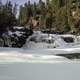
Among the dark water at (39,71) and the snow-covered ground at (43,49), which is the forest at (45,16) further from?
the dark water at (39,71)

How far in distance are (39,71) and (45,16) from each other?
62 centimetres

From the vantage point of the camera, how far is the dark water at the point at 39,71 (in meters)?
2.95

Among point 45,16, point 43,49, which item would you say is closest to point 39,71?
point 43,49

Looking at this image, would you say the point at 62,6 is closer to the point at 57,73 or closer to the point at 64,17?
the point at 64,17

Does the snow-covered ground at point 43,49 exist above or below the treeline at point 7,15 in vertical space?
below

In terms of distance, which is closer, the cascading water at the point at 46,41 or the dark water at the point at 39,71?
the dark water at the point at 39,71

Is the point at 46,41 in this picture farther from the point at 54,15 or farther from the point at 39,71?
the point at 39,71

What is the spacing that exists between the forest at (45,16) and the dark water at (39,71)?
0.41 m

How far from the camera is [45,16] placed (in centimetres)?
327

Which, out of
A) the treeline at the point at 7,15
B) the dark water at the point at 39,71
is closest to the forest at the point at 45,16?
the treeline at the point at 7,15

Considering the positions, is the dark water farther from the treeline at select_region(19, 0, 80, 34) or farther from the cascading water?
the treeline at select_region(19, 0, 80, 34)

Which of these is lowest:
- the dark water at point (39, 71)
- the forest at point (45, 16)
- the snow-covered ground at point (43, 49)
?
the dark water at point (39, 71)

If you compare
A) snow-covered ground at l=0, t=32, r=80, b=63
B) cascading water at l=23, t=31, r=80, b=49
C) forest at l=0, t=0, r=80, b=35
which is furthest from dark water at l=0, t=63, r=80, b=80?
forest at l=0, t=0, r=80, b=35

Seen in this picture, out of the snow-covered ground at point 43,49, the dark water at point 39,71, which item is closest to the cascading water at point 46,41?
the snow-covered ground at point 43,49
